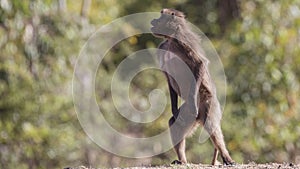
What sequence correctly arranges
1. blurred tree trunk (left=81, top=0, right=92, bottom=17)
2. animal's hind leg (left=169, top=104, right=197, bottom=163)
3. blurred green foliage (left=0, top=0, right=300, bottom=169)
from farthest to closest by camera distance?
blurred tree trunk (left=81, top=0, right=92, bottom=17), blurred green foliage (left=0, top=0, right=300, bottom=169), animal's hind leg (left=169, top=104, right=197, bottom=163)

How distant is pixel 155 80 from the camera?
51.7ft

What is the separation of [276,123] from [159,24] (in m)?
6.53

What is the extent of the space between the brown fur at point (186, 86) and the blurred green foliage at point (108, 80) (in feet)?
15.9

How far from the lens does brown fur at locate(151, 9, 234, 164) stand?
8539 mm

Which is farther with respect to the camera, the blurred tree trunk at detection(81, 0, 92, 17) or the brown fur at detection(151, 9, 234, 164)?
the blurred tree trunk at detection(81, 0, 92, 17)

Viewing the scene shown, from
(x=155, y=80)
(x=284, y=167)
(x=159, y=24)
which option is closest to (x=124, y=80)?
(x=155, y=80)

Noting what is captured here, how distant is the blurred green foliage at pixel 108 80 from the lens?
1373cm

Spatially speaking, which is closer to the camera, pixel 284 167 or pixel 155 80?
pixel 284 167

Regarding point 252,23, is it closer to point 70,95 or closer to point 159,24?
point 70,95

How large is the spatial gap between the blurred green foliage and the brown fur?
4861 mm

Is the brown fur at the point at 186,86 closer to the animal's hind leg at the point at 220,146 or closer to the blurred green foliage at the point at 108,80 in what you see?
the animal's hind leg at the point at 220,146

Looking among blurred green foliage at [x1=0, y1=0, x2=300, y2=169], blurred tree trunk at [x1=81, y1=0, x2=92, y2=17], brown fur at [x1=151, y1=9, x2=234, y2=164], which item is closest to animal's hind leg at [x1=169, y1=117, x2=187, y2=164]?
brown fur at [x1=151, y1=9, x2=234, y2=164]

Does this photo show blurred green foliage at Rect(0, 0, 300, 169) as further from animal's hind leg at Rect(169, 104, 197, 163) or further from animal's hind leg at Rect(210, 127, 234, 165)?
animal's hind leg at Rect(210, 127, 234, 165)

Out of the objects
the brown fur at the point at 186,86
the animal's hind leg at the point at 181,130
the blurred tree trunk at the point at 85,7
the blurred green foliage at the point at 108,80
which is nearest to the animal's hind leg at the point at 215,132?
the brown fur at the point at 186,86
